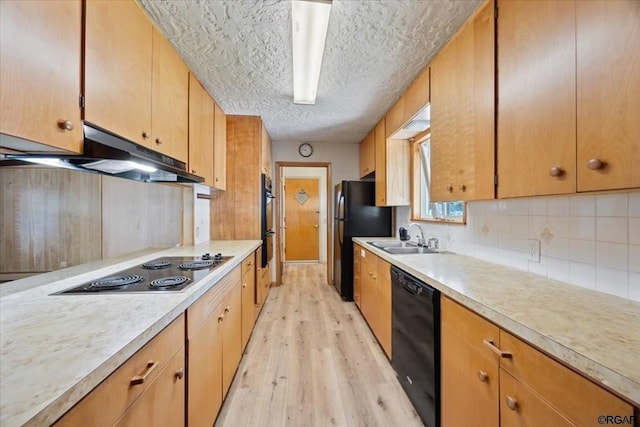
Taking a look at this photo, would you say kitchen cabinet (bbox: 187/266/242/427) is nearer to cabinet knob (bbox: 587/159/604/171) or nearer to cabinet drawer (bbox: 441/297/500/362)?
cabinet drawer (bbox: 441/297/500/362)

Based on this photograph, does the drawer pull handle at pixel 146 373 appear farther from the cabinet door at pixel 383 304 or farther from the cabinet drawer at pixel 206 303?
the cabinet door at pixel 383 304

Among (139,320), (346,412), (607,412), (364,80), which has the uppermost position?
(364,80)

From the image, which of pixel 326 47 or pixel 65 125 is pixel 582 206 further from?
pixel 65 125

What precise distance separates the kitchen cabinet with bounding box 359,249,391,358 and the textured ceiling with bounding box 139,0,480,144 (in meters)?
1.55

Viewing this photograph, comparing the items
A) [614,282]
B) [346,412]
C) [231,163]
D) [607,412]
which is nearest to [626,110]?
[614,282]

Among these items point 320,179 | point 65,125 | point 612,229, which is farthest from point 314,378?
point 320,179

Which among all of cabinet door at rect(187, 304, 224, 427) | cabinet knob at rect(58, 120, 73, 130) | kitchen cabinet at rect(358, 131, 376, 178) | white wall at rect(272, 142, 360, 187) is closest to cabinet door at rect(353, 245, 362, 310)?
kitchen cabinet at rect(358, 131, 376, 178)

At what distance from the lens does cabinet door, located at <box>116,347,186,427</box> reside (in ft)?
2.31

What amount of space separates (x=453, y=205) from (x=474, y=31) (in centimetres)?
132

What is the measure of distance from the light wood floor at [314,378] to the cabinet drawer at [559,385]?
1.02 meters

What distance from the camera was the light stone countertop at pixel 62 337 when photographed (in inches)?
17.9

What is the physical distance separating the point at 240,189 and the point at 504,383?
2780 mm

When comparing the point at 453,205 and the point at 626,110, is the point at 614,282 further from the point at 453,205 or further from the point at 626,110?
the point at 453,205

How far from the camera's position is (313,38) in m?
1.53
